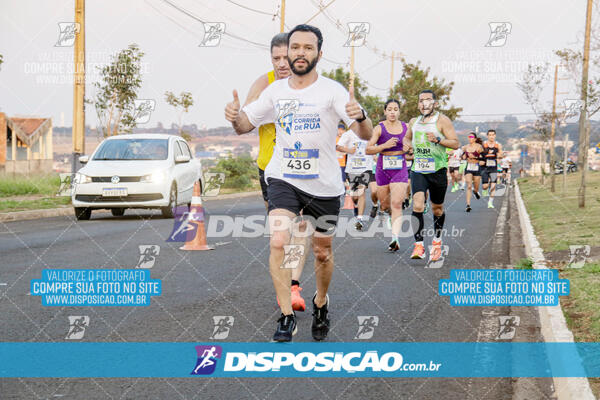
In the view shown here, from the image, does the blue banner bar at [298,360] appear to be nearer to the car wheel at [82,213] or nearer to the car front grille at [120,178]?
the car front grille at [120,178]

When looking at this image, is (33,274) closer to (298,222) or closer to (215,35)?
(298,222)

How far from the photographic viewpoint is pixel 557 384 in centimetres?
418

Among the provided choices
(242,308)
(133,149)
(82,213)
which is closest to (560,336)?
(242,308)

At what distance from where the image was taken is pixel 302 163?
17.1 ft

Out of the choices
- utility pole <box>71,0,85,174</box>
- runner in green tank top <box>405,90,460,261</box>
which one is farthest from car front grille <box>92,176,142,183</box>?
runner in green tank top <box>405,90,460,261</box>

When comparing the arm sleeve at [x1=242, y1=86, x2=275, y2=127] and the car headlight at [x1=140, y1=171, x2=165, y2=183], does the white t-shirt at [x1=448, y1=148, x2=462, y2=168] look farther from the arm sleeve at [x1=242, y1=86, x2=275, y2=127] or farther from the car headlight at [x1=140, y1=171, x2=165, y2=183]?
the arm sleeve at [x1=242, y1=86, x2=275, y2=127]

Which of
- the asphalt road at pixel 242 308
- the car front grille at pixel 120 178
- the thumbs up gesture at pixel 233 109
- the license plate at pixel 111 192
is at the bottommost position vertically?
the asphalt road at pixel 242 308

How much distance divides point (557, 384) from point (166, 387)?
7.45ft

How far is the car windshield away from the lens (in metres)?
15.8

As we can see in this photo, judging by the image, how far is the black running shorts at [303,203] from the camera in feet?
17.3

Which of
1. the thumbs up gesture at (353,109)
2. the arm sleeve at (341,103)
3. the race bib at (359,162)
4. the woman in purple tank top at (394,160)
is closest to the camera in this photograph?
the thumbs up gesture at (353,109)

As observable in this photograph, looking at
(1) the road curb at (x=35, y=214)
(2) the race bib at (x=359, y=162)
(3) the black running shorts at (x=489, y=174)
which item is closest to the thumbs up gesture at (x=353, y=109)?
(2) the race bib at (x=359, y=162)

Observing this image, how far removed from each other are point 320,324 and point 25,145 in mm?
47984

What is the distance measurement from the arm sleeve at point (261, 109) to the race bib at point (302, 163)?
0.38 meters
